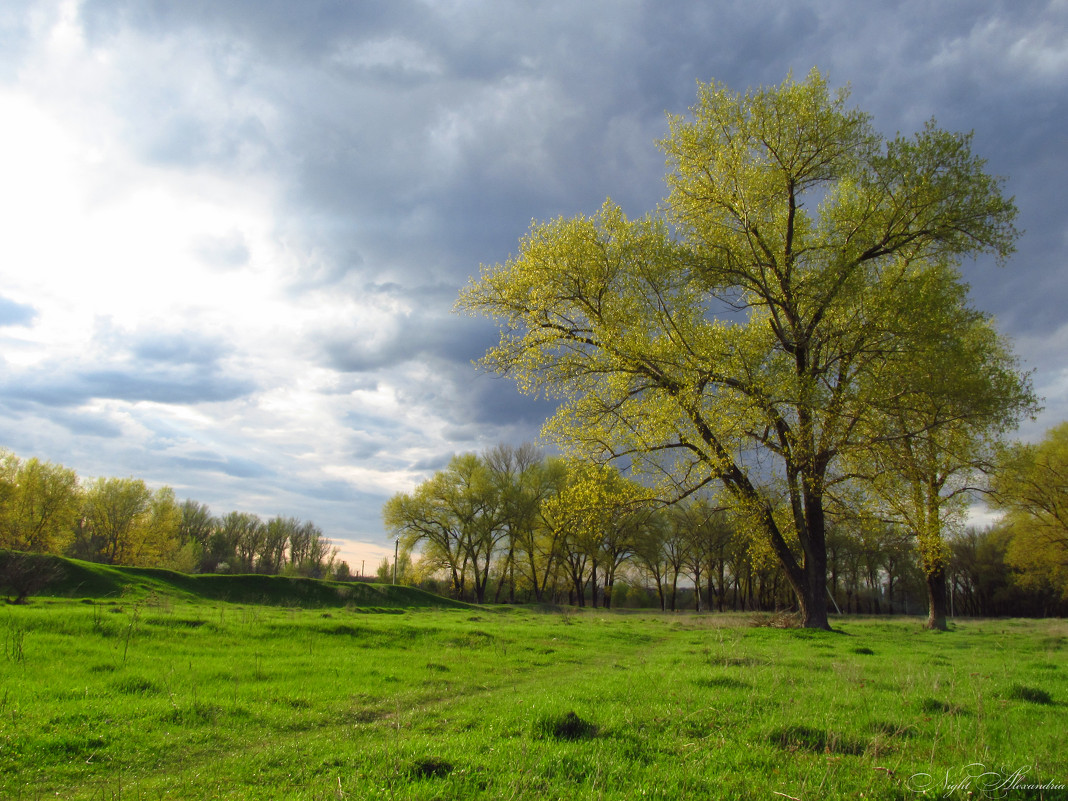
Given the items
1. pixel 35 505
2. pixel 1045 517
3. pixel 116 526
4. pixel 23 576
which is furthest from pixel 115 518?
pixel 1045 517

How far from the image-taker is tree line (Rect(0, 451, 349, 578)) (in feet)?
170

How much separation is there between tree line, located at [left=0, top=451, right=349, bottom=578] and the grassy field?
42.4 m

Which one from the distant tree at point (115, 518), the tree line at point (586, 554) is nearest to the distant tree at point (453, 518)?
the tree line at point (586, 554)

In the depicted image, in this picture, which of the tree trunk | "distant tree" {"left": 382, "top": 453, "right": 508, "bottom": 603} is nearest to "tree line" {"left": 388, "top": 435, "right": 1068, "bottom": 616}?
"distant tree" {"left": 382, "top": 453, "right": 508, "bottom": 603}

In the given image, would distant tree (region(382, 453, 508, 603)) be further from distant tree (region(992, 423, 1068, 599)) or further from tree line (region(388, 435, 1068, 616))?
distant tree (region(992, 423, 1068, 599))

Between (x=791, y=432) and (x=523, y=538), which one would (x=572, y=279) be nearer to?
(x=791, y=432)

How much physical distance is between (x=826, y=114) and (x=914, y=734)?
17.1 meters

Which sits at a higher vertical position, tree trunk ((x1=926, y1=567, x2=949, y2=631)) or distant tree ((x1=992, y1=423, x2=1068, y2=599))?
distant tree ((x1=992, y1=423, x2=1068, y2=599))

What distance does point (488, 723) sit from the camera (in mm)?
6008

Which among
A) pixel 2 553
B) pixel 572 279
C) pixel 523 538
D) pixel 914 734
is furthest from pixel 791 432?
pixel 523 538

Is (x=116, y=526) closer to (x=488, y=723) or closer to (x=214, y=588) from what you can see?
(x=214, y=588)

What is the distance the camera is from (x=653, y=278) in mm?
16281

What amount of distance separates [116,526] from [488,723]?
7576cm

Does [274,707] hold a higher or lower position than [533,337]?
lower
